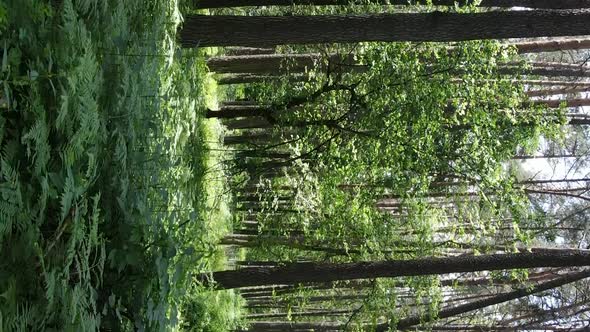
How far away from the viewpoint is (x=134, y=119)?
4816 millimetres

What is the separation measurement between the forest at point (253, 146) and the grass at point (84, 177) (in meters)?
0.01

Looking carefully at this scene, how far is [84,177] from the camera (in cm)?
384

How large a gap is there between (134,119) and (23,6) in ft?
4.36

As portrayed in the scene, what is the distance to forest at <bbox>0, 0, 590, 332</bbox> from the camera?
11.8 ft

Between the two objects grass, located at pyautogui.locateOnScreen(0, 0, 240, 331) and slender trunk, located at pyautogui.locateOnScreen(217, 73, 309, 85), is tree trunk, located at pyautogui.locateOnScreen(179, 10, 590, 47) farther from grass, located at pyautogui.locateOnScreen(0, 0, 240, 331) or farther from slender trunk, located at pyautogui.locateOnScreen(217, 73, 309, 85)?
slender trunk, located at pyautogui.locateOnScreen(217, 73, 309, 85)

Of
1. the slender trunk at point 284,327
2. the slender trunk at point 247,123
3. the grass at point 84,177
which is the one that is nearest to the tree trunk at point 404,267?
the grass at point 84,177

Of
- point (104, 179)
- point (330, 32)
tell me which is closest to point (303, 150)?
point (330, 32)

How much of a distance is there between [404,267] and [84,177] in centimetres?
516

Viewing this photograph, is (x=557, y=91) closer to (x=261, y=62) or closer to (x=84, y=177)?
(x=261, y=62)

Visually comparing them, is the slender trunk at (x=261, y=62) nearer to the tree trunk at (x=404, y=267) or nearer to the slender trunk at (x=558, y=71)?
the slender trunk at (x=558, y=71)

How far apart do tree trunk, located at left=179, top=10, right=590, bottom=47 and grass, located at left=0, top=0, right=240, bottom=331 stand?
0.96 metres

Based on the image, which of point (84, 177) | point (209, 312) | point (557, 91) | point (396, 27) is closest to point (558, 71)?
point (557, 91)

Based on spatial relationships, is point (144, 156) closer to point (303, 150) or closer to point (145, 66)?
point (145, 66)

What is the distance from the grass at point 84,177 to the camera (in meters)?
3.44
